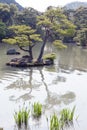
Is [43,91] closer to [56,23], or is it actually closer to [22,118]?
[22,118]

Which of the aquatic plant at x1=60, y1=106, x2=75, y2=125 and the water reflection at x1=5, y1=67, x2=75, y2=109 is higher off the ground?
the aquatic plant at x1=60, y1=106, x2=75, y2=125

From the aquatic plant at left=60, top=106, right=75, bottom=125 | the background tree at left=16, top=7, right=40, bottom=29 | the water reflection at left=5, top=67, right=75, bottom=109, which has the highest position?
the aquatic plant at left=60, top=106, right=75, bottom=125

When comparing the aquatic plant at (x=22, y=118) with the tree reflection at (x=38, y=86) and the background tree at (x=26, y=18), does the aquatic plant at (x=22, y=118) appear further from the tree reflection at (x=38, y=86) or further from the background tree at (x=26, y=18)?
the background tree at (x=26, y=18)

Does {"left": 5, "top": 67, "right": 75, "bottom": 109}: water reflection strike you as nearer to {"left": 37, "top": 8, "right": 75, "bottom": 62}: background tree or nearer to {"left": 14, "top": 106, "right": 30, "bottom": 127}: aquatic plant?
{"left": 14, "top": 106, "right": 30, "bottom": 127}: aquatic plant

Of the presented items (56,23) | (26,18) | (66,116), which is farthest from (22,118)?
(26,18)

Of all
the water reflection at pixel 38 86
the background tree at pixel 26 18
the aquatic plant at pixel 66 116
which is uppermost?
the aquatic plant at pixel 66 116

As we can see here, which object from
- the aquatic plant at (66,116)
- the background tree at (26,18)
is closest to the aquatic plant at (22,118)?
the aquatic plant at (66,116)

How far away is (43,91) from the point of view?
1498 centimetres

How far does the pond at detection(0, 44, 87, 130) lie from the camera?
35.4ft

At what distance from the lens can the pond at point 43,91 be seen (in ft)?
35.4

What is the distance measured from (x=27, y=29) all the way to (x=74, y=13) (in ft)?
127

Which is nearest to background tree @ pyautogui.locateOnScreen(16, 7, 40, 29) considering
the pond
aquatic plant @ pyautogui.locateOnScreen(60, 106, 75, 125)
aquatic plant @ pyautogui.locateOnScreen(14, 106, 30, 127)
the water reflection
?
the pond

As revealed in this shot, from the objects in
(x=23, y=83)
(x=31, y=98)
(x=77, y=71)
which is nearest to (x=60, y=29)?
(x=77, y=71)

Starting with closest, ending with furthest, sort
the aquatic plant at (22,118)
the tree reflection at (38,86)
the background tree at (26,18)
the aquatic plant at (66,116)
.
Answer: the aquatic plant at (22,118)
the aquatic plant at (66,116)
the tree reflection at (38,86)
the background tree at (26,18)
